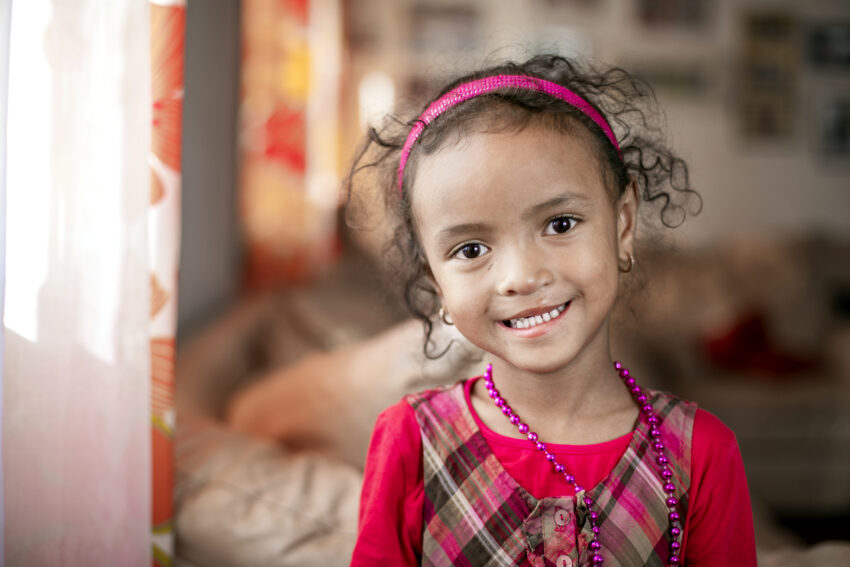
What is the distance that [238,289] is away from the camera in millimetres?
3002

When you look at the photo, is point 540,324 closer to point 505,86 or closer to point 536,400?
point 536,400

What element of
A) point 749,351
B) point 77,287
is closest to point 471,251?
point 77,287

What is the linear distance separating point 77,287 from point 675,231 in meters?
1.95

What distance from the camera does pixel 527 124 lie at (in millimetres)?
714

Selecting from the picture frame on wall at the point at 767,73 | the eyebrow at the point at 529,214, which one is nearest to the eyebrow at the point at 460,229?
the eyebrow at the point at 529,214

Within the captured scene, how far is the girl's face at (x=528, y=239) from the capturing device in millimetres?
692

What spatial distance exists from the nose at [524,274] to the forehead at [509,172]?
5 cm

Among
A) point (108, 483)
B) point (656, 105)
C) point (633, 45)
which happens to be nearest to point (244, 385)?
point (108, 483)

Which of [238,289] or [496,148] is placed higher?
[496,148]

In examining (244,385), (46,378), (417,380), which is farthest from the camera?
(244,385)

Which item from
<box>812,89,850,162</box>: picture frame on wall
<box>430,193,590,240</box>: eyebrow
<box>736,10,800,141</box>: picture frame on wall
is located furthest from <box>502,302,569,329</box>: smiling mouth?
<box>812,89,850,162</box>: picture frame on wall

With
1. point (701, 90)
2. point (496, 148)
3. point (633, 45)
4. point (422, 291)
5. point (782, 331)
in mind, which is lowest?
point (782, 331)

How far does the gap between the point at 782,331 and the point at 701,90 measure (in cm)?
168

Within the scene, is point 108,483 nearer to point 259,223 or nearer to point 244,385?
point 244,385
